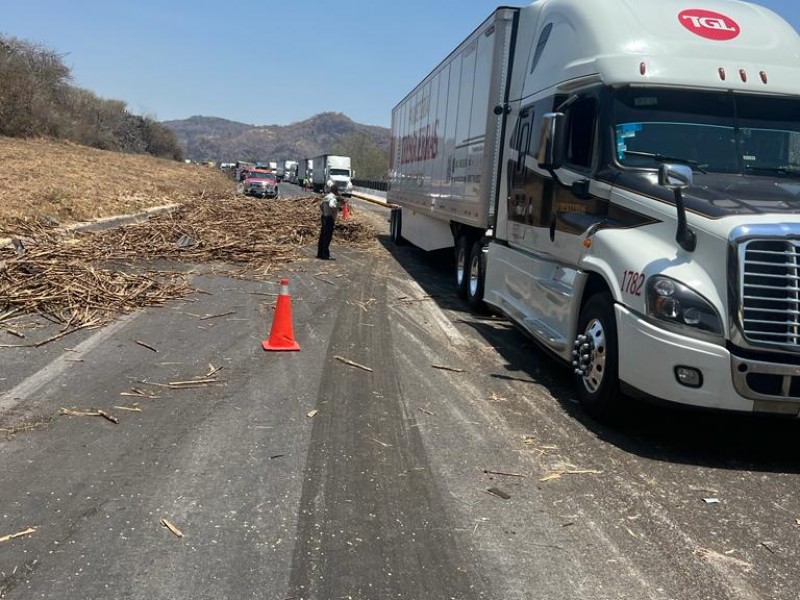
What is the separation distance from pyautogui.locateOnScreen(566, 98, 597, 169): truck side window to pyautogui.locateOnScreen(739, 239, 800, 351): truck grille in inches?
81.2

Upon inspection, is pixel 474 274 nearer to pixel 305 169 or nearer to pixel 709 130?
pixel 709 130

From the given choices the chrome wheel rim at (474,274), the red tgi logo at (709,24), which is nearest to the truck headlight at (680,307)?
the red tgi logo at (709,24)

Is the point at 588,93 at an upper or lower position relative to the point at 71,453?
upper

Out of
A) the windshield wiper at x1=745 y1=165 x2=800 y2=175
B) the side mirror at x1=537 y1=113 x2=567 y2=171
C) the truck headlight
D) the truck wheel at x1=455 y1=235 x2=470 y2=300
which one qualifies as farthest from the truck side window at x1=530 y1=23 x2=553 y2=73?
the truck headlight

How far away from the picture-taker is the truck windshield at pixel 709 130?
5957mm

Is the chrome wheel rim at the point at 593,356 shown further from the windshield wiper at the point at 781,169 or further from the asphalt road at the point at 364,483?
the windshield wiper at the point at 781,169

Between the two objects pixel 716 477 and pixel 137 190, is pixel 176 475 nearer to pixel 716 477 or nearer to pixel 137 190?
pixel 716 477

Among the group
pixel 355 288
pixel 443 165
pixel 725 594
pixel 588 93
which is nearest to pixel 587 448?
pixel 725 594

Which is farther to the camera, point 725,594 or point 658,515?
point 658,515

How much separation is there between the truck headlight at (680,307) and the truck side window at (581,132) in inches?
74.1

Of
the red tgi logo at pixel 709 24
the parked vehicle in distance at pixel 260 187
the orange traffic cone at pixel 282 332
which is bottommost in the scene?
the orange traffic cone at pixel 282 332

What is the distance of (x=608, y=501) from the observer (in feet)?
14.0

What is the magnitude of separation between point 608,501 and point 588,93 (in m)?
3.97

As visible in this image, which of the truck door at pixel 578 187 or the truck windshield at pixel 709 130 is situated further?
the truck door at pixel 578 187
